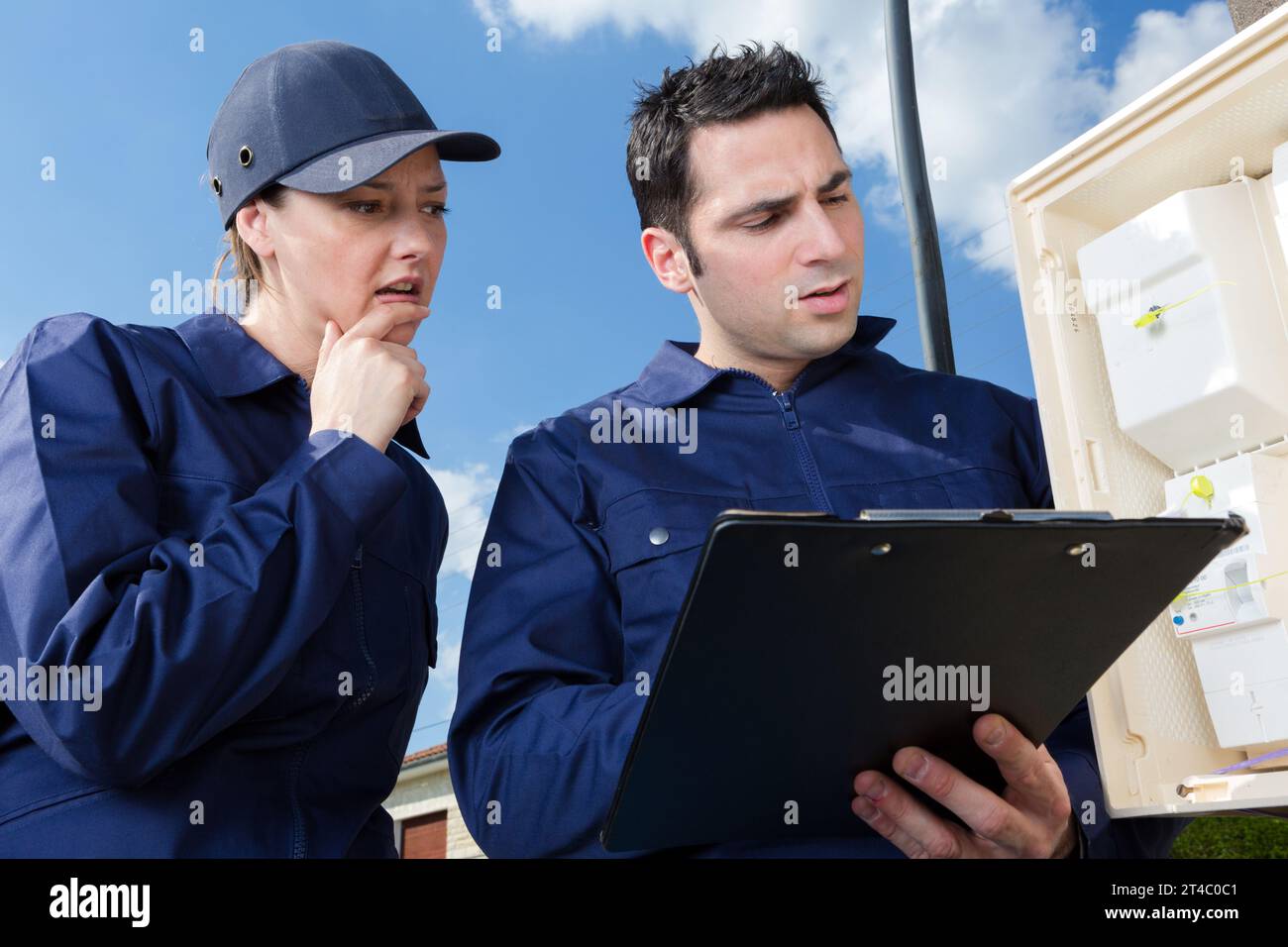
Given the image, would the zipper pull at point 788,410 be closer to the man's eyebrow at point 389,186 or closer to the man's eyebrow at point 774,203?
the man's eyebrow at point 774,203

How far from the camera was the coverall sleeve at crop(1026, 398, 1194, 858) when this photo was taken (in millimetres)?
2064

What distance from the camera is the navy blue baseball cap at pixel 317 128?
92.4 inches

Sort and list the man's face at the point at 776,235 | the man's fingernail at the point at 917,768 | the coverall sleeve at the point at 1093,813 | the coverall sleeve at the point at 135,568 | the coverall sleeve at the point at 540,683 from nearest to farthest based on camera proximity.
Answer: the man's fingernail at the point at 917,768 < the coverall sleeve at the point at 135,568 < the coverall sleeve at the point at 540,683 < the coverall sleeve at the point at 1093,813 < the man's face at the point at 776,235

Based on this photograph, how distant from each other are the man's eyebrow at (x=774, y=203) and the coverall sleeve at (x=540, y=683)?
586 mm

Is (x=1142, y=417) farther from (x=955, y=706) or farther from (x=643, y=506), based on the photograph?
(x=955, y=706)

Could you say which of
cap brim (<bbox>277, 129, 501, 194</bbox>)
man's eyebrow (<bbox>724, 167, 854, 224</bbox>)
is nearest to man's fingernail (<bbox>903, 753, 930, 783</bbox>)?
man's eyebrow (<bbox>724, 167, 854, 224</bbox>)

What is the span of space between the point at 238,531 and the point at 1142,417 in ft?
5.65

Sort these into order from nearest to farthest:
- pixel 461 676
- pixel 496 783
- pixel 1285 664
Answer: pixel 496 783
pixel 461 676
pixel 1285 664

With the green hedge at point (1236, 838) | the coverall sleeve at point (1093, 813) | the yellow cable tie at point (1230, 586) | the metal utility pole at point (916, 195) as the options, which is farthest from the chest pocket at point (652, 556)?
the green hedge at point (1236, 838)

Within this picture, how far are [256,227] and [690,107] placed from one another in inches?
36.3

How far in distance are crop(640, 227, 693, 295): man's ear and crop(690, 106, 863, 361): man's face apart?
0.09 meters

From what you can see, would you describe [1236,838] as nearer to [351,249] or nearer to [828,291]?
[828,291]
